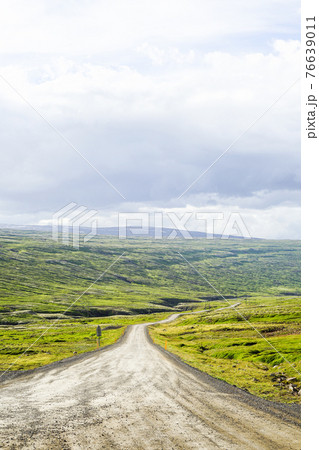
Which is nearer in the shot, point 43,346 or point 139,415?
point 139,415

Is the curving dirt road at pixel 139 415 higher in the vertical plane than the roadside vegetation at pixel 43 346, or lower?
higher

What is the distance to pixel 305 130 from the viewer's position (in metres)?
13.4

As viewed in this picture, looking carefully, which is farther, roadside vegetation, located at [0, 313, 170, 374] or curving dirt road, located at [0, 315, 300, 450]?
roadside vegetation, located at [0, 313, 170, 374]

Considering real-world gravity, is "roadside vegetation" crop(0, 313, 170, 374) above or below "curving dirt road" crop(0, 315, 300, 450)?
below

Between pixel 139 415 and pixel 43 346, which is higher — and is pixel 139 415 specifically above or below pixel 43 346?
above

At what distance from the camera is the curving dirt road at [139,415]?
17062 millimetres

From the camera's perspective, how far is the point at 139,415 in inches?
831

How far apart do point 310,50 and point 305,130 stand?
12.0ft

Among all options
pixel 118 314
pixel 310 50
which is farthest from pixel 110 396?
pixel 118 314

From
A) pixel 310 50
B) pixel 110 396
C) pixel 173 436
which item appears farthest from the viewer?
pixel 110 396

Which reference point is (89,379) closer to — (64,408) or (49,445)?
(64,408)

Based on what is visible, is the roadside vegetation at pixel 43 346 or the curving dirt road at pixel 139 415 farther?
the roadside vegetation at pixel 43 346

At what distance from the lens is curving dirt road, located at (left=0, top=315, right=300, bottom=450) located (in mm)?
17062

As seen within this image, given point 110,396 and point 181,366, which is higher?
point 110,396
